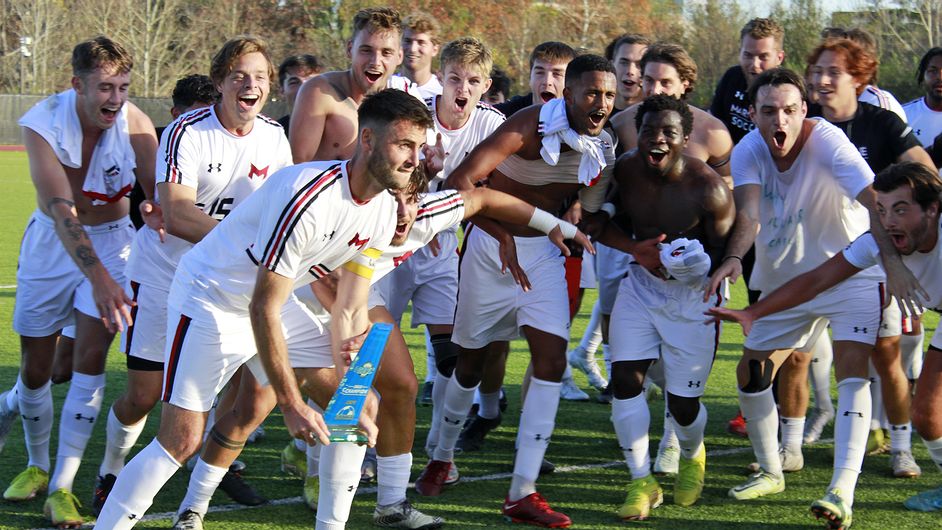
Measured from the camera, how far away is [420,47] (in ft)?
25.9

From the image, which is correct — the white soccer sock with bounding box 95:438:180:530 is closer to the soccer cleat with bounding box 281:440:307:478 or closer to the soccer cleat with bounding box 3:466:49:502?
the soccer cleat with bounding box 3:466:49:502

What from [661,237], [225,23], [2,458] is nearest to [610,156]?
[661,237]

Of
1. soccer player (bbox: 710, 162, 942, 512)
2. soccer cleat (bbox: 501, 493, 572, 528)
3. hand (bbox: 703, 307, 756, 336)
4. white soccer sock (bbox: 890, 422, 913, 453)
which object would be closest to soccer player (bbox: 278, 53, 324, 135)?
soccer cleat (bbox: 501, 493, 572, 528)

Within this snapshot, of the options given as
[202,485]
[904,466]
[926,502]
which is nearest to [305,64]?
[202,485]

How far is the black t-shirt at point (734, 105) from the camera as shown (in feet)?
Answer: 26.1

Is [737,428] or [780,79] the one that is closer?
[780,79]

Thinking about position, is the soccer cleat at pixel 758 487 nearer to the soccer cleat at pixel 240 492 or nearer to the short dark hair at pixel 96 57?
the soccer cleat at pixel 240 492

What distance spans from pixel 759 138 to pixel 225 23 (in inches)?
1852

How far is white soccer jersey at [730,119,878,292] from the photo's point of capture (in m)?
5.86

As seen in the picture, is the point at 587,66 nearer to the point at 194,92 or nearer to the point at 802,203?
the point at 802,203

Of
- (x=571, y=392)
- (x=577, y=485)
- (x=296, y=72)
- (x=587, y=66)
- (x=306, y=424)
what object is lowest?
(x=571, y=392)

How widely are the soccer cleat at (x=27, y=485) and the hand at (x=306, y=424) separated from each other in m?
2.28

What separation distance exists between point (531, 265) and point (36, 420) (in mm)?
2683

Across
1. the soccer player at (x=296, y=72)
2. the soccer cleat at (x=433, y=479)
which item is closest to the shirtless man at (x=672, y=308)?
the soccer cleat at (x=433, y=479)
